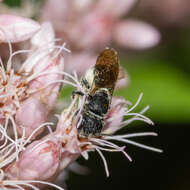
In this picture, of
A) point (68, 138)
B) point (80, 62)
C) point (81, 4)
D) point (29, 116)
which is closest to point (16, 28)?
point (29, 116)

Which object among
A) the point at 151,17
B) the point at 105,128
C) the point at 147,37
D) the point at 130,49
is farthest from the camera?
the point at 151,17

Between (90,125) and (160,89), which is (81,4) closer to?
(160,89)

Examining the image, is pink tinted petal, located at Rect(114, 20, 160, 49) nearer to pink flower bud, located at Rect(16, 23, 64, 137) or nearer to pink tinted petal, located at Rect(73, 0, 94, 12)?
pink tinted petal, located at Rect(73, 0, 94, 12)

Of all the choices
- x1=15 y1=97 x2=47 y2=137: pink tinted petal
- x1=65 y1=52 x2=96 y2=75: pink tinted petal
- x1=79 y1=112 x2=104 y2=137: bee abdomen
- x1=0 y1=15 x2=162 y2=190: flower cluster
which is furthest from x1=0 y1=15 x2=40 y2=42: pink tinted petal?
x1=65 y1=52 x2=96 y2=75: pink tinted petal

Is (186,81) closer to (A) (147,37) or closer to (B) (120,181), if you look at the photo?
(A) (147,37)

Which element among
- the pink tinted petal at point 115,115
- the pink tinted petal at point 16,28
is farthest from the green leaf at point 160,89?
the pink tinted petal at point 16,28

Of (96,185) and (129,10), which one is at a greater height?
(129,10)

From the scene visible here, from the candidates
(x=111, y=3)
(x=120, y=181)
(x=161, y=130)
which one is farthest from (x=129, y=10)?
(x=120, y=181)
